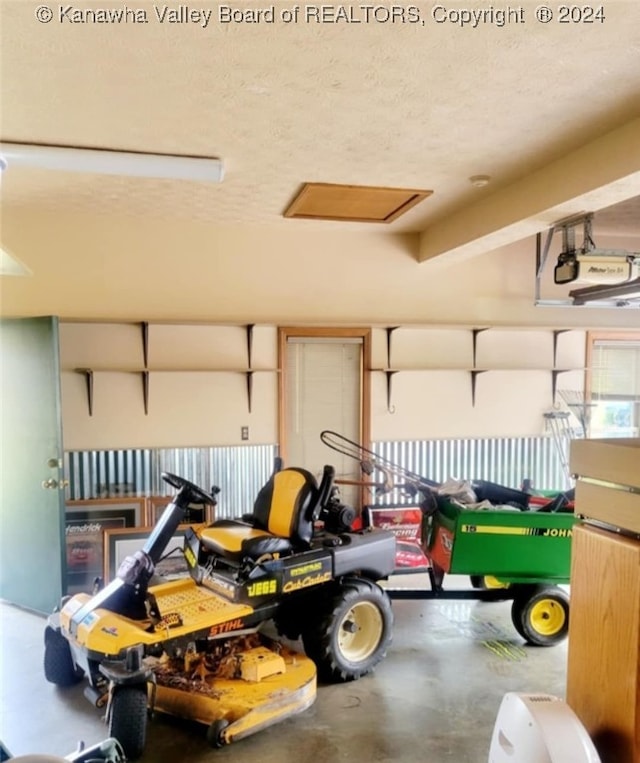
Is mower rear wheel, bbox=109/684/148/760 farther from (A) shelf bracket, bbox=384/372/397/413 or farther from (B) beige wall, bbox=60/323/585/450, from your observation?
(A) shelf bracket, bbox=384/372/397/413

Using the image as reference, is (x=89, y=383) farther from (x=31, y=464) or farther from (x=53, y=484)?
(x=53, y=484)

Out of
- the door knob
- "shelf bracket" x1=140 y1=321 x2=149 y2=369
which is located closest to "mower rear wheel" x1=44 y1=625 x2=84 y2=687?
the door knob

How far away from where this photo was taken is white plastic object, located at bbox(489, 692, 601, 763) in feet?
4.12

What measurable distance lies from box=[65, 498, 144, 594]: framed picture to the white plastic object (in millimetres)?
3618

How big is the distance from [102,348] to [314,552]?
239cm

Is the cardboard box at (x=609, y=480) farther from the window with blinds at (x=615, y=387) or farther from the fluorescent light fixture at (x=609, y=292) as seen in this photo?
the window with blinds at (x=615, y=387)

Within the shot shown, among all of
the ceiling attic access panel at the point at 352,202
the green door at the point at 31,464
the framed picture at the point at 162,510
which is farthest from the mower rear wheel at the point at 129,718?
the ceiling attic access panel at the point at 352,202

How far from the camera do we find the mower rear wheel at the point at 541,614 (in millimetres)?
3725

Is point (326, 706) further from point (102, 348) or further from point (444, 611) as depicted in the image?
point (102, 348)

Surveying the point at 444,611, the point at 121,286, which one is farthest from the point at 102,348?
the point at 444,611

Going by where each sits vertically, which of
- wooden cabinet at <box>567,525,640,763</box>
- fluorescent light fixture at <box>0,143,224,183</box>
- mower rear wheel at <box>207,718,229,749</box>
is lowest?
mower rear wheel at <box>207,718,229,749</box>

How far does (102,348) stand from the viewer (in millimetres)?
4555

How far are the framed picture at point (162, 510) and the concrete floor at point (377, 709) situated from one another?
1.05 m

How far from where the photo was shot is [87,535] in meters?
4.48
